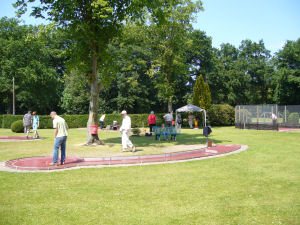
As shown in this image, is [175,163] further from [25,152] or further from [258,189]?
[25,152]

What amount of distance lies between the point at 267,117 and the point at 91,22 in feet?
72.5

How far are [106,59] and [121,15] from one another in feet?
9.09

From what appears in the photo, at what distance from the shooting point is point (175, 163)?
13.9 meters

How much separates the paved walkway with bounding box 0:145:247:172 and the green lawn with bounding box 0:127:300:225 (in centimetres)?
97

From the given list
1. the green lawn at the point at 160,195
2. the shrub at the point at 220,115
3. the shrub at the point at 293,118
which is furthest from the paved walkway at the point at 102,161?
the shrub at the point at 220,115

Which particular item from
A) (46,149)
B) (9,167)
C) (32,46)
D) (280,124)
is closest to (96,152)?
(46,149)

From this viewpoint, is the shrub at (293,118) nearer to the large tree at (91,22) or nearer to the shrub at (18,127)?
the large tree at (91,22)

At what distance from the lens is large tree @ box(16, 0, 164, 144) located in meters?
18.9

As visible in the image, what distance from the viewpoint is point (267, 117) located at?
1389 inches

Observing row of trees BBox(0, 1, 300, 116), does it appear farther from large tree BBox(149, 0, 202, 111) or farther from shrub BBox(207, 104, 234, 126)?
shrub BBox(207, 104, 234, 126)

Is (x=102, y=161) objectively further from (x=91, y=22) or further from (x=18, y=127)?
(x=18, y=127)

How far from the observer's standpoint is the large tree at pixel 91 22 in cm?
1889

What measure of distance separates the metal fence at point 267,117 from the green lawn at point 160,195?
2212 centimetres

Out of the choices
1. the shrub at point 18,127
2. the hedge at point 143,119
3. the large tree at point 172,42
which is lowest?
the shrub at point 18,127
